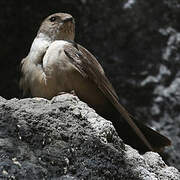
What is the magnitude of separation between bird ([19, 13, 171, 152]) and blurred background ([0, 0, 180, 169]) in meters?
1.42

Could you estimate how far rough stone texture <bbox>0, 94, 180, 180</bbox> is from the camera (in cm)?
298

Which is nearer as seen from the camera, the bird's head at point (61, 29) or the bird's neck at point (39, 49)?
the bird's neck at point (39, 49)

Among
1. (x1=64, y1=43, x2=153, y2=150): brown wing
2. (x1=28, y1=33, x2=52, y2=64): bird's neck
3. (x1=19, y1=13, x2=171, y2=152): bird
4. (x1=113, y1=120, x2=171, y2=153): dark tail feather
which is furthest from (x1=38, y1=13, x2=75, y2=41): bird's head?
(x1=113, y1=120, x2=171, y2=153): dark tail feather

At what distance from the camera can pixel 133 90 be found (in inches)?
234

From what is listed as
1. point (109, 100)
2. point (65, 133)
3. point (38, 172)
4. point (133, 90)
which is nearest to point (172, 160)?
point (133, 90)

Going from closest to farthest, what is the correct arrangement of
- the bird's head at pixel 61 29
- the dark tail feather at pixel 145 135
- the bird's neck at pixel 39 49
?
the dark tail feather at pixel 145 135 < the bird's neck at pixel 39 49 < the bird's head at pixel 61 29

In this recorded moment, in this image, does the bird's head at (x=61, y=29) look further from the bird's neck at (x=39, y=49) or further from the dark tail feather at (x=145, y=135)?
the dark tail feather at (x=145, y=135)

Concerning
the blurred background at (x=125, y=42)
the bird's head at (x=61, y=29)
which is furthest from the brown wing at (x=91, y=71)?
the blurred background at (x=125, y=42)

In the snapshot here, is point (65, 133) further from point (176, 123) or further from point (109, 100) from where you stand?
point (176, 123)

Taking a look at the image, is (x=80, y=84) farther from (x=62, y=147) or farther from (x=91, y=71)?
(x=62, y=147)

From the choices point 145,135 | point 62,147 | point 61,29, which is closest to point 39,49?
point 61,29

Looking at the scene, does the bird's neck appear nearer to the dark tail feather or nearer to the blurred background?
the dark tail feather

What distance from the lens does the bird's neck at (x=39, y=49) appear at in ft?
14.9

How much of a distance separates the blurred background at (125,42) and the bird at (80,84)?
4.65ft
